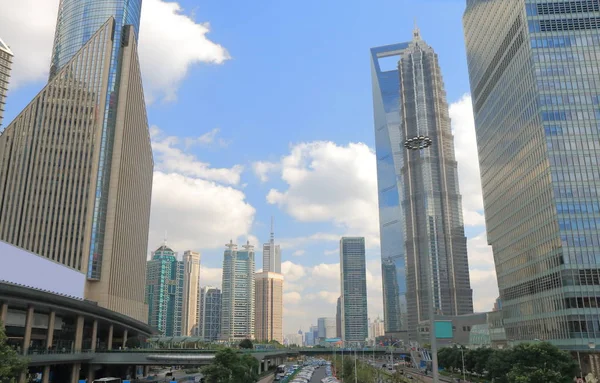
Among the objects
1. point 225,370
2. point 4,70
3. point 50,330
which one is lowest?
point 225,370

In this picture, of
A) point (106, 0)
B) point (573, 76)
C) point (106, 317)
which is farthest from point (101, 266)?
point (573, 76)

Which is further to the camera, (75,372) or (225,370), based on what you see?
(75,372)

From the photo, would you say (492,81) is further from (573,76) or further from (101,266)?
(101,266)

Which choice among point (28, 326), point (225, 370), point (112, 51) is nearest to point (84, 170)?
point (112, 51)

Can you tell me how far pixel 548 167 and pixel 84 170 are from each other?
369ft

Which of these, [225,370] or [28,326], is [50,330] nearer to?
[28,326]

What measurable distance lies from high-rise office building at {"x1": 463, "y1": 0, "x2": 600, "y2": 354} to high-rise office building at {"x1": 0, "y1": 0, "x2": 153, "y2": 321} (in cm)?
10077

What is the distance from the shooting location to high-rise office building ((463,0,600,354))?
9850cm

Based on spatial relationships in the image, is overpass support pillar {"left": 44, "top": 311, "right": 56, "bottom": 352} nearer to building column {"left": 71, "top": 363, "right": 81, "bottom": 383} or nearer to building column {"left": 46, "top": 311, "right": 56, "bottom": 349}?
building column {"left": 46, "top": 311, "right": 56, "bottom": 349}

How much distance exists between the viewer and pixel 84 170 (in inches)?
5305

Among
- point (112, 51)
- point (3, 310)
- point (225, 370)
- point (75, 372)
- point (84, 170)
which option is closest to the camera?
point (3, 310)

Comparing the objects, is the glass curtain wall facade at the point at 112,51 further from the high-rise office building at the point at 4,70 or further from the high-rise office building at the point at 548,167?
the high-rise office building at the point at 548,167

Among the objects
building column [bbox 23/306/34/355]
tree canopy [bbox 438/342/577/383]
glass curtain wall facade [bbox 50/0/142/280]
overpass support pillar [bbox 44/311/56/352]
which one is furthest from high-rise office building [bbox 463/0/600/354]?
glass curtain wall facade [bbox 50/0/142/280]

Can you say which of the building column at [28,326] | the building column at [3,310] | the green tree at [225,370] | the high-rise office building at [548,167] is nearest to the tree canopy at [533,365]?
the high-rise office building at [548,167]
